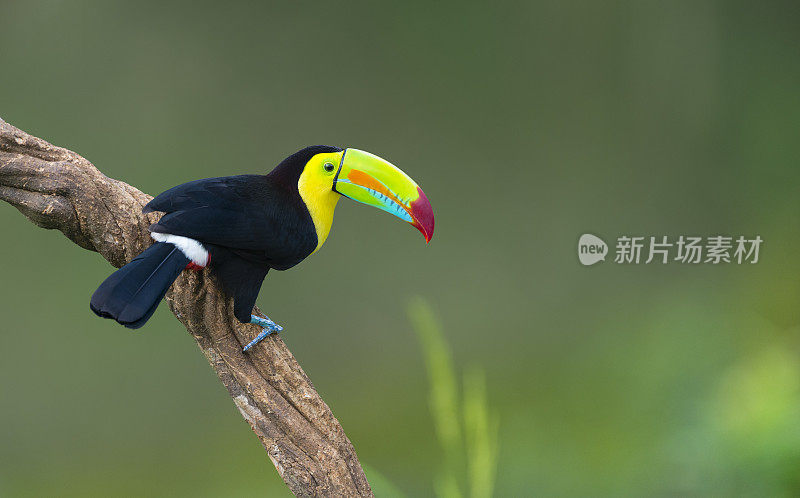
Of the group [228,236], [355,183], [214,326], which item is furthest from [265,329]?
[355,183]

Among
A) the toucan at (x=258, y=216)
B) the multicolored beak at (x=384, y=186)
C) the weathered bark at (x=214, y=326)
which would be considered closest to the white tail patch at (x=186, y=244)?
the toucan at (x=258, y=216)

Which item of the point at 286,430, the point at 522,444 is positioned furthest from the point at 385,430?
the point at 286,430

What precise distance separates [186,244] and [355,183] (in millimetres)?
339

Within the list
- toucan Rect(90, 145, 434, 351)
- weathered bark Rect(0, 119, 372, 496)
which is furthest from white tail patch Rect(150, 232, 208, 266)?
weathered bark Rect(0, 119, 372, 496)

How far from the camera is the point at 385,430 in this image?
3.00 meters

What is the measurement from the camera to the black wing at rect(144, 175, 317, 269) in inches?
52.8

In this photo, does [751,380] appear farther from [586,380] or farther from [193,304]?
[193,304]

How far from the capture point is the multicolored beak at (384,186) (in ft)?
4.76

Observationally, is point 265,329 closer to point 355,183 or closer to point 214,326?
point 214,326

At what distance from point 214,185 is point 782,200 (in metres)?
2.70

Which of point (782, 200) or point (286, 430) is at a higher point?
point (782, 200)

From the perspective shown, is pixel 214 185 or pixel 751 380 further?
pixel 751 380

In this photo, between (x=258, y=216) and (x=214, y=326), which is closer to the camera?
(x=258, y=216)

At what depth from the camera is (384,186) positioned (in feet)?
4.77
